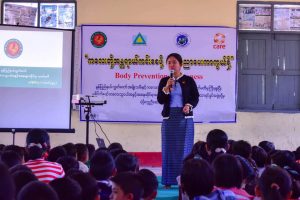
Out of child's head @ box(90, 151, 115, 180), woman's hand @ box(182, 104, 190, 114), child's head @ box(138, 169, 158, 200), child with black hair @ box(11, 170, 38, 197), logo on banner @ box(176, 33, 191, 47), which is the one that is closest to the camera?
child with black hair @ box(11, 170, 38, 197)

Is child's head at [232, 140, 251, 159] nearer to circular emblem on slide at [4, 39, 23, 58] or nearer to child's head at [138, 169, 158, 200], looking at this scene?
child's head at [138, 169, 158, 200]

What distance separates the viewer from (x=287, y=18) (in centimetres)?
720

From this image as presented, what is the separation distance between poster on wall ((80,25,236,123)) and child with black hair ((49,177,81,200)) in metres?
4.95

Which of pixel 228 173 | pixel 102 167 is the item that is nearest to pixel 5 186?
pixel 228 173

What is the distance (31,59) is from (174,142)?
2.54 metres

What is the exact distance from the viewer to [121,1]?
715cm

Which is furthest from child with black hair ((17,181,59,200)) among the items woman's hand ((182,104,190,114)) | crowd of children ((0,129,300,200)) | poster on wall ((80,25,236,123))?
poster on wall ((80,25,236,123))

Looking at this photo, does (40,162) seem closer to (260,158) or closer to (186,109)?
(260,158)

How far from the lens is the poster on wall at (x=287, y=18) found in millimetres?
7184

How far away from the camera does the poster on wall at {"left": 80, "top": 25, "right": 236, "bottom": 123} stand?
706 cm

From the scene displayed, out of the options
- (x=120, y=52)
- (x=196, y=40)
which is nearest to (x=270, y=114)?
(x=196, y=40)

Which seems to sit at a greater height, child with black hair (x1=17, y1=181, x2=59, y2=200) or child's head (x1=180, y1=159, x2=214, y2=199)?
child with black hair (x1=17, y1=181, x2=59, y2=200)

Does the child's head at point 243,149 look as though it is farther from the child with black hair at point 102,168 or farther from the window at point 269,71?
the window at point 269,71

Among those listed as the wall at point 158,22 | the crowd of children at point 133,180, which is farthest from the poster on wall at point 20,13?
the crowd of children at point 133,180
